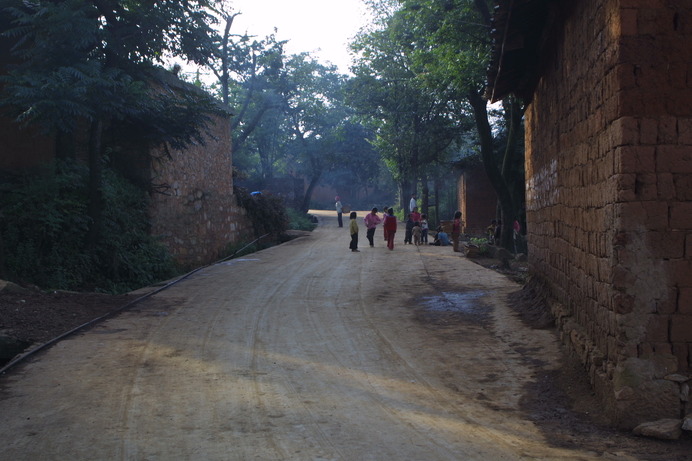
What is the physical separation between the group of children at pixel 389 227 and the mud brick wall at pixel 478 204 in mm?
7334

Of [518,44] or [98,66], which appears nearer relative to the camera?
[518,44]

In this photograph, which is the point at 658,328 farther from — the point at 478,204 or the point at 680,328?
the point at 478,204

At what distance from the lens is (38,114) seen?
11.1 m

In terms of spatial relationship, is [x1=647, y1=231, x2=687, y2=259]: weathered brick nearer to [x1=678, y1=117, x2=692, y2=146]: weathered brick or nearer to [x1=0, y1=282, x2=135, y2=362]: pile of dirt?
[x1=678, y1=117, x2=692, y2=146]: weathered brick

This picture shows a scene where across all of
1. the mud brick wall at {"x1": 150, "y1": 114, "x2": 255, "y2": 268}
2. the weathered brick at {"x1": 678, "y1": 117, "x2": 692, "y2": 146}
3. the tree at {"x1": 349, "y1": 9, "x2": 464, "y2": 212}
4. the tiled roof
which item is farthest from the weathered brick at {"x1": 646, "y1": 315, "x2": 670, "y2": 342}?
the tree at {"x1": 349, "y1": 9, "x2": 464, "y2": 212}

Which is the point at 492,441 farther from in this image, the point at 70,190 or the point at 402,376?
the point at 70,190

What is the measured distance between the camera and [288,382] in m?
6.06

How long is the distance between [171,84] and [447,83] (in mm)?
8101

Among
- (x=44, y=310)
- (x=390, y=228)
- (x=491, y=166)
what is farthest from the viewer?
(x=390, y=228)

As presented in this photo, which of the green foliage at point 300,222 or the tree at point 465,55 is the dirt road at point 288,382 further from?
the green foliage at point 300,222

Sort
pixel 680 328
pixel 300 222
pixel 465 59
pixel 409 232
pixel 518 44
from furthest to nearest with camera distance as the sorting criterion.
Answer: pixel 300 222 < pixel 409 232 < pixel 465 59 < pixel 518 44 < pixel 680 328

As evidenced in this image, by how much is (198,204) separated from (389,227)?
632 cm

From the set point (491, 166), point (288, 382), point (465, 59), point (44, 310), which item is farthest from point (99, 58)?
point (491, 166)

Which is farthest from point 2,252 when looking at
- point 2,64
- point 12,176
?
point 2,64
